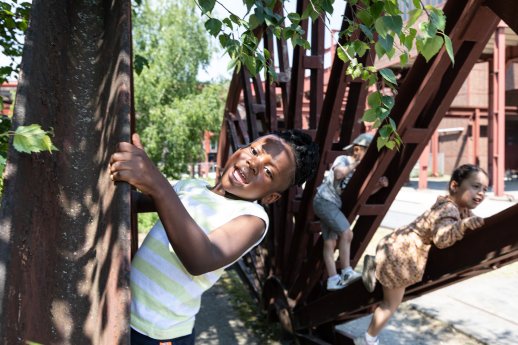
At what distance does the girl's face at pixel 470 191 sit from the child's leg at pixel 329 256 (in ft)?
4.13

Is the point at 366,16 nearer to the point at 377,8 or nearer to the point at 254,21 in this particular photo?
the point at 377,8

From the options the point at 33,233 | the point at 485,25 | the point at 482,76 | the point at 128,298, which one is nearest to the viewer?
the point at 128,298

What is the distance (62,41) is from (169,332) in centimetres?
101

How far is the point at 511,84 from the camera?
17.3m

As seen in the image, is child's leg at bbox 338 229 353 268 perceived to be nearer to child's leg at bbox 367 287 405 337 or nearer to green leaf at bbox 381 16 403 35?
child's leg at bbox 367 287 405 337

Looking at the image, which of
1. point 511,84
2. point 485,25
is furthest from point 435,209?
point 511,84

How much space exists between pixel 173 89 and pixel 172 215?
13.7 metres

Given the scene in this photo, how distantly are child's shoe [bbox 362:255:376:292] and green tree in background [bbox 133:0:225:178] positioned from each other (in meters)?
10.4

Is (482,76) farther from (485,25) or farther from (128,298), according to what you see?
(128,298)

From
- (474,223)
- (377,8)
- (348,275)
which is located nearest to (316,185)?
(348,275)

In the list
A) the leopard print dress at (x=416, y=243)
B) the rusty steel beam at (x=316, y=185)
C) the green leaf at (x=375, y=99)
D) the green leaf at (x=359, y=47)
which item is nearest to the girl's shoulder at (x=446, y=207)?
the leopard print dress at (x=416, y=243)

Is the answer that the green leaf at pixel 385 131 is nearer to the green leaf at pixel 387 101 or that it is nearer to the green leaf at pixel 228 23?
the green leaf at pixel 387 101

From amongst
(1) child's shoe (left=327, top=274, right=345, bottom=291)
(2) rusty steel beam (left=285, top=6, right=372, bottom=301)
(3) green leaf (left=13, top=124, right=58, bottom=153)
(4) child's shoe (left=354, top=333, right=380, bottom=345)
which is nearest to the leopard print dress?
(4) child's shoe (left=354, top=333, right=380, bottom=345)

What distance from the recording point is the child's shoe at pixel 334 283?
150 inches
